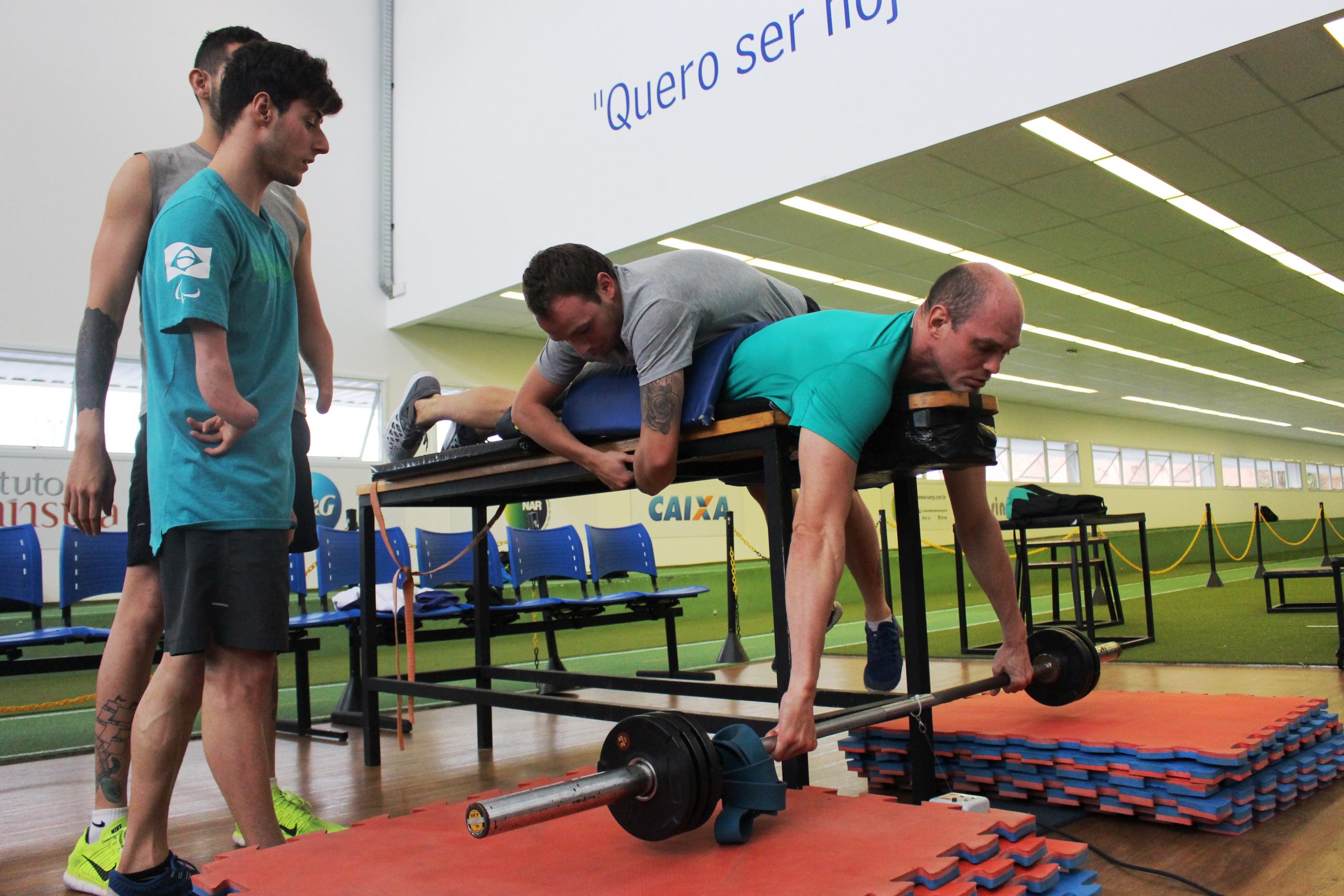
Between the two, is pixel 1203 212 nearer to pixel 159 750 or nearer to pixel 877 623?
pixel 877 623

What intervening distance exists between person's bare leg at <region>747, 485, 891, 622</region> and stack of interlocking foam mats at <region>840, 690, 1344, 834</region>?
27 cm

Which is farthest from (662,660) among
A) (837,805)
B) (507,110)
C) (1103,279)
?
(1103,279)

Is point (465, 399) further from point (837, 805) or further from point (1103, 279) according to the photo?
point (1103, 279)

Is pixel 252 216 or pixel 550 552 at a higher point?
pixel 252 216

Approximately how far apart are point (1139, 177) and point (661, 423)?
647 cm

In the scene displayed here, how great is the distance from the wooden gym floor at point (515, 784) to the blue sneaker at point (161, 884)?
28 cm

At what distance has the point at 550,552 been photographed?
4.73m

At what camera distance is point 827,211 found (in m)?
7.05

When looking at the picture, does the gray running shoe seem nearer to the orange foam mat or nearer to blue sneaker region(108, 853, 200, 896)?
blue sneaker region(108, 853, 200, 896)

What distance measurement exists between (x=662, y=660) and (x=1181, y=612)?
429 cm

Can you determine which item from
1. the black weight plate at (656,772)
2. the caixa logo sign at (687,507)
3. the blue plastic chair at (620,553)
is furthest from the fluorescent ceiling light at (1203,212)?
the black weight plate at (656,772)

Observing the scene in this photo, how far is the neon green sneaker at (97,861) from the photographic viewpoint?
4.92 ft

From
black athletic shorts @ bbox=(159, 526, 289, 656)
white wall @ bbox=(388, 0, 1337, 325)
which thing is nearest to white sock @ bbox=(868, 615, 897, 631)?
black athletic shorts @ bbox=(159, 526, 289, 656)

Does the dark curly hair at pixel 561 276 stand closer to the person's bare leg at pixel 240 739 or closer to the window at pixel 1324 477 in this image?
the person's bare leg at pixel 240 739
